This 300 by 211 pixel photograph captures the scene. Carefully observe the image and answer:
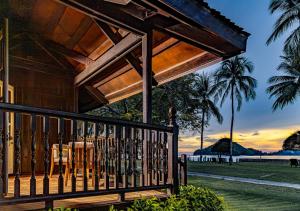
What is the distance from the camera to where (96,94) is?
1025 cm

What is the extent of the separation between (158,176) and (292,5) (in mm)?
19461

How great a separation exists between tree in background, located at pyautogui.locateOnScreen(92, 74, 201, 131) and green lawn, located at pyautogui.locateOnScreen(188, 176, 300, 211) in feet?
36.7

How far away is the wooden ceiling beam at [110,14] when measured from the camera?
185 inches

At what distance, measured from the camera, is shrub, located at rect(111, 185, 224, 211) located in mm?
4004

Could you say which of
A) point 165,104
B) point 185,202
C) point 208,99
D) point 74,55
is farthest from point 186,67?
point 208,99

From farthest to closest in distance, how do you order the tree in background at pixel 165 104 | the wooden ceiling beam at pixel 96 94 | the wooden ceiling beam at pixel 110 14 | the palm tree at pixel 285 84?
1. the palm tree at pixel 285 84
2. the tree in background at pixel 165 104
3. the wooden ceiling beam at pixel 96 94
4. the wooden ceiling beam at pixel 110 14

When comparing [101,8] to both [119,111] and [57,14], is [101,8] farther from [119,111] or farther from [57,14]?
[119,111]

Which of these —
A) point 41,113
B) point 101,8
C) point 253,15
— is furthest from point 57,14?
point 253,15

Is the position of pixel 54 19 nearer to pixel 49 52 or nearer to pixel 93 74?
pixel 93 74

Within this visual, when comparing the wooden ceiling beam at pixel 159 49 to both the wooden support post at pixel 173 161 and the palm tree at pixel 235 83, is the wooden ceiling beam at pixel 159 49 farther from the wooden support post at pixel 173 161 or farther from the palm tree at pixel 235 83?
the palm tree at pixel 235 83

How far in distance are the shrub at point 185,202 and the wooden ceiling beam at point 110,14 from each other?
2.39 metres

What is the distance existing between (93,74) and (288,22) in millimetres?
16397

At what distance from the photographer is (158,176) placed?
461 centimetres

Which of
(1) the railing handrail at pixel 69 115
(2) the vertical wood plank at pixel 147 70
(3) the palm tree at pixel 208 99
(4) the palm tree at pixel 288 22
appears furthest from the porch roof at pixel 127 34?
(3) the palm tree at pixel 208 99
